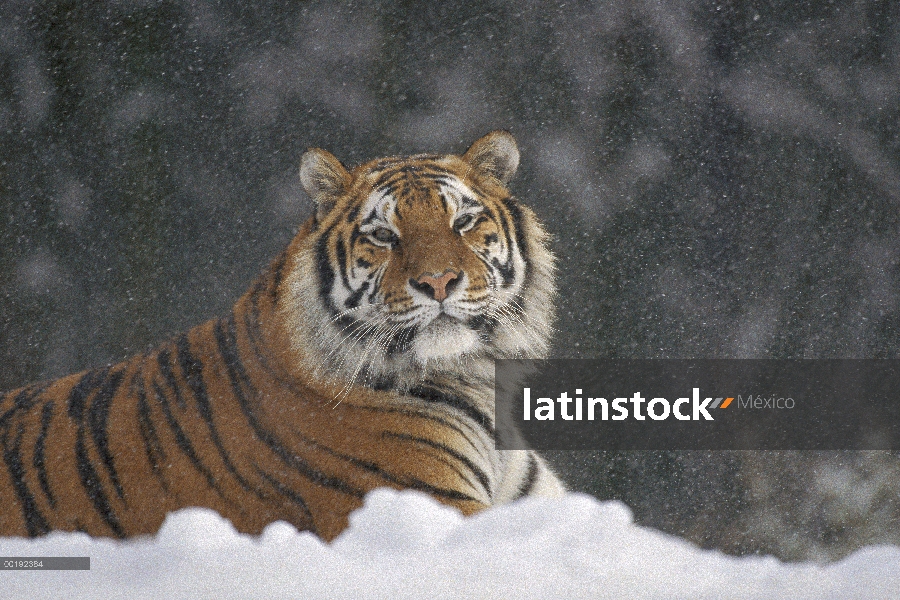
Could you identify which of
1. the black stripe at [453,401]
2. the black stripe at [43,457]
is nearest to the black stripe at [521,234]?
the black stripe at [453,401]

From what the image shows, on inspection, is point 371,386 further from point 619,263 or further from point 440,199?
point 619,263

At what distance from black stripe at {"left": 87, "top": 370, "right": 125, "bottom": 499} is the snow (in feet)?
0.59

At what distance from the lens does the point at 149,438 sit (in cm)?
238

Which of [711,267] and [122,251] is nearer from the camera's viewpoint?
[122,251]

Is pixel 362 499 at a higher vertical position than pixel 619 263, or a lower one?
lower

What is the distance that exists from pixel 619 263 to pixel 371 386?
1.44 meters

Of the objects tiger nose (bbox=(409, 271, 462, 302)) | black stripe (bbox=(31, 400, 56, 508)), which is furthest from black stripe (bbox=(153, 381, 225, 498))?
tiger nose (bbox=(409, 271, 462, 302))

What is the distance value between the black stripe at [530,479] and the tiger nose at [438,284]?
52 cm

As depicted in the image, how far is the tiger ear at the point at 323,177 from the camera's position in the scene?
2402 millimetres

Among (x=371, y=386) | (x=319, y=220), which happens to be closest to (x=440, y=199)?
(x=319, y=220)

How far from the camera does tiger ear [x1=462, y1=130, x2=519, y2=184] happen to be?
2461mm

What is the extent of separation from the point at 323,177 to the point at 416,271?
0.36 metres

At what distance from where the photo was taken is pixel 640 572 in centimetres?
265

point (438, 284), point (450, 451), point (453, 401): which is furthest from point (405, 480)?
point (438, 284)
